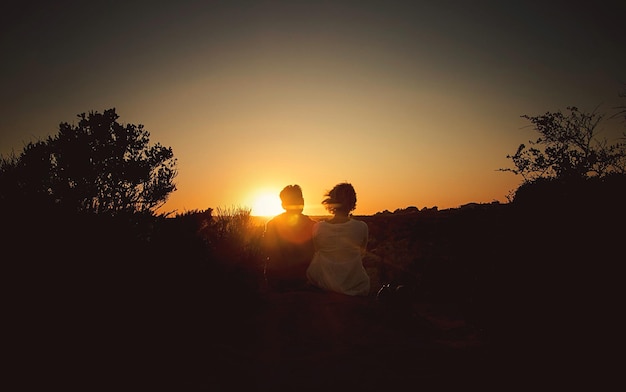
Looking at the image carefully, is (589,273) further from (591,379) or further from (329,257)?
(329,257)

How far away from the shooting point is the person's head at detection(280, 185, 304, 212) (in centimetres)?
571

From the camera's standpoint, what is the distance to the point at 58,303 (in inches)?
129

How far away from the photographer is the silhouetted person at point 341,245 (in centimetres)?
505

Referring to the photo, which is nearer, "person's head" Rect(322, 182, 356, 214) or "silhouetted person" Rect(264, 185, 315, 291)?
"person's head" Rect(322, 182, 356, 214)

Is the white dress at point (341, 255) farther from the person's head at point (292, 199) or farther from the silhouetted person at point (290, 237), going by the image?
the person's head at point (292, 199)

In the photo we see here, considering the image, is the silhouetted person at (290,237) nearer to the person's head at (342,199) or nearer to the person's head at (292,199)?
the person's head at (292,199)

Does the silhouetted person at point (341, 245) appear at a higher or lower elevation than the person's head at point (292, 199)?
lower

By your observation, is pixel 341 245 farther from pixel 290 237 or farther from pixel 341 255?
pixel 290 237

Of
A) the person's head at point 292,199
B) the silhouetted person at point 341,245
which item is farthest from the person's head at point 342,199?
the person's head at point 292,199

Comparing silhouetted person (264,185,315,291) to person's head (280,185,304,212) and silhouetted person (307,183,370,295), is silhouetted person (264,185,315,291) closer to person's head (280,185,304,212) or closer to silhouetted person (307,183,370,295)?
person's head (280,185,304,212)

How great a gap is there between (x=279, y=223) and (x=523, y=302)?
3495 millimetres

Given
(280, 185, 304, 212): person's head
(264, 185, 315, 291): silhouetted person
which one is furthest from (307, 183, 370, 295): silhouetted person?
(280, 185, 304, 212): person's head

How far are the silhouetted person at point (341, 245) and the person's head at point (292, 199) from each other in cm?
62

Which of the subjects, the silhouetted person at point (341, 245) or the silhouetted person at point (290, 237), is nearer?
the silhouetted person at point (341, 245)
